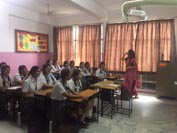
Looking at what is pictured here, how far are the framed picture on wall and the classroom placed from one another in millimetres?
34

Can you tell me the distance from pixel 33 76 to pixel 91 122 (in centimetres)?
152

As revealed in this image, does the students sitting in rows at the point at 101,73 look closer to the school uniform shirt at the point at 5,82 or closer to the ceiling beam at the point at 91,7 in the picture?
the ceiling beam at the point at 91,7

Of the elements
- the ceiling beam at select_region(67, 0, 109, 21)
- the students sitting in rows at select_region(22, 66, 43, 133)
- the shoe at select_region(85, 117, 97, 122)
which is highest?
the ceiling beam at select_region(67, 0, 109, 21)

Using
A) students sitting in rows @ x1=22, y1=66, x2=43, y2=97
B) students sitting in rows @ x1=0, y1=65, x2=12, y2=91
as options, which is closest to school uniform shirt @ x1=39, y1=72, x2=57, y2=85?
students sitting in rows @ x1=22, y1=66, x2=43, y2=97

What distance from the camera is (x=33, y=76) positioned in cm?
362

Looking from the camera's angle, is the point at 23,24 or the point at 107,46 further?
the point at 107,46

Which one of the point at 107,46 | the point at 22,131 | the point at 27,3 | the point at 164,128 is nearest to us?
the point at 22,131

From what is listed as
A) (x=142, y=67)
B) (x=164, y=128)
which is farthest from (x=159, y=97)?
(x=164, y=128)

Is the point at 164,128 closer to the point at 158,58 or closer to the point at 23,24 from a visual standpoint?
the point at 158,58

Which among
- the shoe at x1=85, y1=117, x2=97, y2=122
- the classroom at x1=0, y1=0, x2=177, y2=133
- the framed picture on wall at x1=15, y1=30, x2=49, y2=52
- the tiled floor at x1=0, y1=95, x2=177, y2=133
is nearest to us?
the classroom at x1=0, y1=0, x2=177, y2=133

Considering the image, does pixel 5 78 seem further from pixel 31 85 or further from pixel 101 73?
pixel 101 73

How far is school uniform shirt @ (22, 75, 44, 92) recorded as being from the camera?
3.43m

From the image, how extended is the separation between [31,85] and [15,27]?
3.31m

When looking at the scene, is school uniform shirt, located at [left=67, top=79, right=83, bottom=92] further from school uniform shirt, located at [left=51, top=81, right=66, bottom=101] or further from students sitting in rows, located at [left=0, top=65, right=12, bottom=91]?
students sitting in rows, located at [left=0, top=65, right=12, bottom=91]
